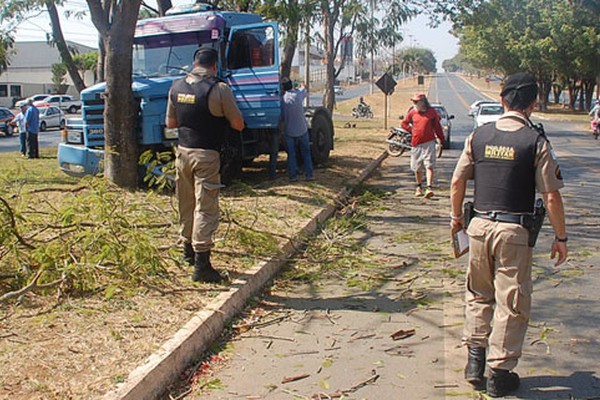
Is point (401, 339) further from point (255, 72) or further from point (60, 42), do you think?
point (60, 42)

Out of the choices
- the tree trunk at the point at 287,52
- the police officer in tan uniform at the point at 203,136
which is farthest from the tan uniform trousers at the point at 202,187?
the tree trunk at the point at 287,52

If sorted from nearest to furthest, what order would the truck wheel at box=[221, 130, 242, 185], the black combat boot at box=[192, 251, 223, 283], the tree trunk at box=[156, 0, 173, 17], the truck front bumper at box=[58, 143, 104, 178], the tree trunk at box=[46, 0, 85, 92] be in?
the black combat boot at box=[192, 251, 223, 283]
the truck front bumper at box=[58, 143, 104, 178]
the truck wheel at box=[221, 130, 242, 185]
the tree trunk at box=[156, 0, 173, 17]
the tree trunk at box=[46, 0, 85, 92]

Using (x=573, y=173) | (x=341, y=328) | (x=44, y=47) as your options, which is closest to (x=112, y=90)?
(x=341, y=328)

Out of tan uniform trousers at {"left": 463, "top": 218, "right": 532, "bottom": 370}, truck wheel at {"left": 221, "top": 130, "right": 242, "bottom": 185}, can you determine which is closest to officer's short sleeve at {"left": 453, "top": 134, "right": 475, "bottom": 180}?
tan uniform trousers at {"left": 463, "top": 218, "right": 532, "bottom": 370}

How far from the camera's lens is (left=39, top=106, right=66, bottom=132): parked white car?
1521 inches

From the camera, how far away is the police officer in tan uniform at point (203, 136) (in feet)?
19.0

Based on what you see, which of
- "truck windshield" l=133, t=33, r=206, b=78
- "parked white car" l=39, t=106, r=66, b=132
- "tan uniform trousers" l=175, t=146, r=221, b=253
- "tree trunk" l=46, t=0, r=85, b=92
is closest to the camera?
"tan uniform trousers" l=175, t=146, r=221, b=253

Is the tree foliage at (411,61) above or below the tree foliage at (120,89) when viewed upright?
above

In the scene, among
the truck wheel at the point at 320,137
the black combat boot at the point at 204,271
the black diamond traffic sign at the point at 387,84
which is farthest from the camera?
the black diamond traffic sign at the point at 387,84

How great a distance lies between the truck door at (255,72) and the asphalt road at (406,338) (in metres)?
4.09

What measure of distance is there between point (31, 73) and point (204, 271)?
273ft

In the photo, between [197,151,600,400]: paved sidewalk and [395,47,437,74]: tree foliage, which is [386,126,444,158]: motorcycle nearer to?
[395,47,437,74]: tree foliage

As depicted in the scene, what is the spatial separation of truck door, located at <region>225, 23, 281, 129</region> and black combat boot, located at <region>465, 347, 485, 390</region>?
781 cm

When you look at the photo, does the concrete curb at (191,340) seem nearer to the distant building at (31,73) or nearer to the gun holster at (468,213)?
the gun holster at (468,213)
